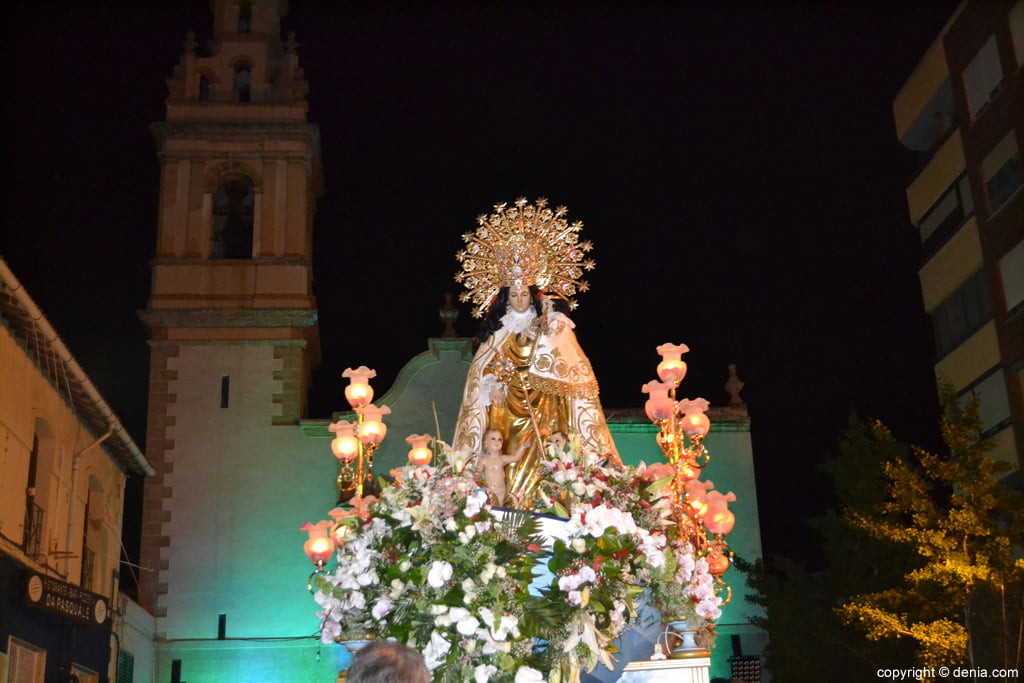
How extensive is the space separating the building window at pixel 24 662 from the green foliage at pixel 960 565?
11020mm

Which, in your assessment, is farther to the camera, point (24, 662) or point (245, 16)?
point (245, 16)

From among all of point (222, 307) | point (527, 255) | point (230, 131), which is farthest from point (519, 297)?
point (230, 131)

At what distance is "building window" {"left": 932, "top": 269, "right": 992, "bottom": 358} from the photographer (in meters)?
23.0

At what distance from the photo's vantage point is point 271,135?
23359 millimetres

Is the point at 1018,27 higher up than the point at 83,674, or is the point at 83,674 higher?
the point at 1018,27

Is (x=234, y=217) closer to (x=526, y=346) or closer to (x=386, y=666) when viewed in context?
(x=526, y=346)

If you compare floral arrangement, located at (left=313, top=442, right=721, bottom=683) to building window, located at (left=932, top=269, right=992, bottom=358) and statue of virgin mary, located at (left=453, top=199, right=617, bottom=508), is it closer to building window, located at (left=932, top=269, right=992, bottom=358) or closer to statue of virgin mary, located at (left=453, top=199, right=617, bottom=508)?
statue of virgin mary, located at (left=453, top=199, right=617, bottom=508)

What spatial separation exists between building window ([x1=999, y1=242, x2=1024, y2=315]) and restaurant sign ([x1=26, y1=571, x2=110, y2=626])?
53.8ft

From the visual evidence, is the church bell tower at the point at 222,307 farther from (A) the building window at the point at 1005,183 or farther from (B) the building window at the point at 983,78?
(A) the building window at the point at 1005,183

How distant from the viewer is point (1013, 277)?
21750mm

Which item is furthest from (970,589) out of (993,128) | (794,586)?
(993,128)

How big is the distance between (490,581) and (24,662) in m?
9.93

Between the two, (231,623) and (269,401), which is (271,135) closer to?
(269,401)

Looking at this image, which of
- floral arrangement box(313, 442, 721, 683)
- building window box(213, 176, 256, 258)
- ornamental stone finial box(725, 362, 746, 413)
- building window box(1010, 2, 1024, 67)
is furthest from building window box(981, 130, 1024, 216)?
floral arrangement box(313, 442, 721, 683)
